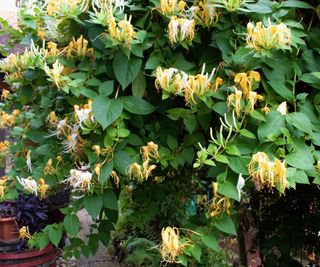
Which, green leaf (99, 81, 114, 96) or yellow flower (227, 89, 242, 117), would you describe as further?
green leaf (99, 81, 114, 96)

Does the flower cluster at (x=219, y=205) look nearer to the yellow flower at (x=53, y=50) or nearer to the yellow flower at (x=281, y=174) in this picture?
the yellow flower at (x=281, y=174)

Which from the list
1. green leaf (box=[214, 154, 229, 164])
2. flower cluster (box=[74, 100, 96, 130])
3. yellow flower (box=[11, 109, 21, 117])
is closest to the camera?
green leaf (box=[214, 154, 229, 164])

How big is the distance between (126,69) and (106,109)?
0.38ft

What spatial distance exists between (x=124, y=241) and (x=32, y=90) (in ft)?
8.14

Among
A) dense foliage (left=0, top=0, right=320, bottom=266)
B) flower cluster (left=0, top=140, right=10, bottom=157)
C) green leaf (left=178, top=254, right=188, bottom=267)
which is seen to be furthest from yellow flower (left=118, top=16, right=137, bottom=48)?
flower cluster (left=0, top=140, right=10, bottom=157)

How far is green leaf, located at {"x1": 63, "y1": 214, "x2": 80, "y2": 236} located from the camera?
1215 millimetres

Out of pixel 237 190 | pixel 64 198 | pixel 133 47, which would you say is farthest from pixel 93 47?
pixel 64 198

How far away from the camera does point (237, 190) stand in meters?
0.90

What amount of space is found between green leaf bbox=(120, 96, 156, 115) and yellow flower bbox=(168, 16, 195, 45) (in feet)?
0.57

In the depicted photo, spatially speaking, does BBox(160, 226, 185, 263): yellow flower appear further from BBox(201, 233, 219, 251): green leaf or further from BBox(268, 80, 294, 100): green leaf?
BBox(268, 80, 294, 100): green leaf

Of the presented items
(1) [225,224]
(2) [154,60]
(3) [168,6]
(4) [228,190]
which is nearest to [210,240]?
(1) [225,224]

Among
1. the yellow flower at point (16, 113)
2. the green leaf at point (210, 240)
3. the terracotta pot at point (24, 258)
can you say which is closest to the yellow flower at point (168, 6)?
the green leaf at point (210, 240)

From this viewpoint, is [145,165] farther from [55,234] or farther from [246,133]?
[55,234]

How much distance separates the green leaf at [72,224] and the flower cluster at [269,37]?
726 millimetres
